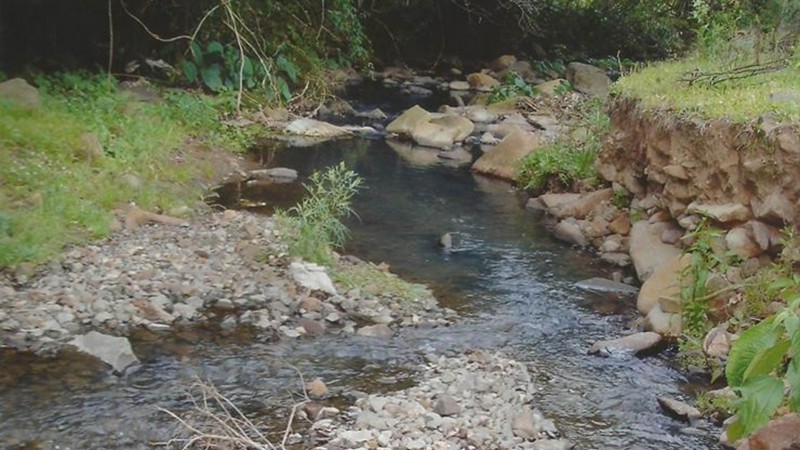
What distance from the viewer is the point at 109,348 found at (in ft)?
16.0

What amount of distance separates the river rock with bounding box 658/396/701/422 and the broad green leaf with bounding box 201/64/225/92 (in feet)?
28.3

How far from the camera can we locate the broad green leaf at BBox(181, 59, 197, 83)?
11953 mm

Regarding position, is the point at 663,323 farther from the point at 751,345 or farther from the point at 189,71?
the point at 189,71

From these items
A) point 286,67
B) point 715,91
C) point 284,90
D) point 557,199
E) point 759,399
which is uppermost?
point 715,91

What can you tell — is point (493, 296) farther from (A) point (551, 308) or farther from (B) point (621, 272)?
(B) point (621, 272)

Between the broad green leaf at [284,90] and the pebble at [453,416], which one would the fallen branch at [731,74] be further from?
the broad green leaf at [284,90]

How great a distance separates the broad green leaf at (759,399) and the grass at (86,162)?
15.5 feet

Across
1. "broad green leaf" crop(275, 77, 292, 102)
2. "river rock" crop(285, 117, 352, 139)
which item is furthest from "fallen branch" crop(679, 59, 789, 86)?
"broad green leaf" crop(275, 77, 292, 102)

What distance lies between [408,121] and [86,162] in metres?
5.75

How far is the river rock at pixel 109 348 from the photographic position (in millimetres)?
4808

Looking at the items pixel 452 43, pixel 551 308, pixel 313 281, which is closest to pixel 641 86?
pixel 551 308

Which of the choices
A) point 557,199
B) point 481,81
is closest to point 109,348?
point 557,199

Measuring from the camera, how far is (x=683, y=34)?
22.2 m

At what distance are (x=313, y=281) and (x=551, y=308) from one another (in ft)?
5.59
